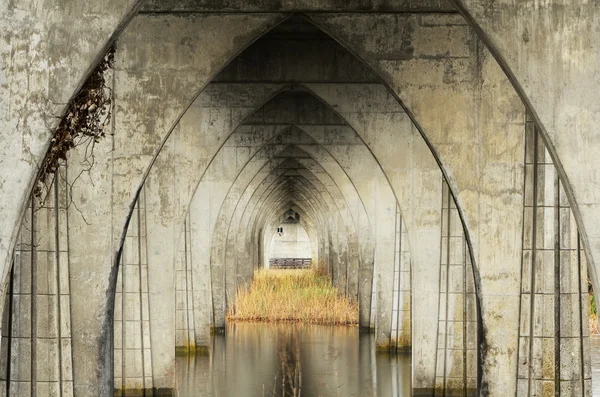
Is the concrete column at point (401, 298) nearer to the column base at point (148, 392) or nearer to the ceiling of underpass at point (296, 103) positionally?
the ceiling of underpass at point (296, 103)

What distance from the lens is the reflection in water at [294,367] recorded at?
Answer: 18.1m

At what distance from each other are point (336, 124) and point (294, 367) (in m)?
7.70

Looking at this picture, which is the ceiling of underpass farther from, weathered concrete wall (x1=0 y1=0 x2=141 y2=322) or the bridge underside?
weathered concrete wall (x1=0 y1=0 x2=141 y2=322)

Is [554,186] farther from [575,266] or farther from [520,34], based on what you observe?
[520,34]

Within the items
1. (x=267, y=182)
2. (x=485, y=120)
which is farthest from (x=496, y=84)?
(x=267, y=182)

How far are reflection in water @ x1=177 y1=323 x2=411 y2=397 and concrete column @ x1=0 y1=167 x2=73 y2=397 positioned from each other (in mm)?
5312

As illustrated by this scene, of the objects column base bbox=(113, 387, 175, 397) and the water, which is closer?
the water

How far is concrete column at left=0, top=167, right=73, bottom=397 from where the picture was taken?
39.1 feet

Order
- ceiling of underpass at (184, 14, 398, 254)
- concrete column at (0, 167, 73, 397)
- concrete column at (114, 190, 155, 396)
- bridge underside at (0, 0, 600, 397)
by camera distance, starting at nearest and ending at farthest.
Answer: bridge underside at (0, 0, 600, 397) < concrete column at (0, 167, 73, 397) < concrete column at (114, 190, 155, 396) < ceiling of underpass at (184, 14, 398, 254)

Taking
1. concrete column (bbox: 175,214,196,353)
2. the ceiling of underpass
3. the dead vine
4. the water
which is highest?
the ceiling of underpass

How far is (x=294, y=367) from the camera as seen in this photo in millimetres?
21141

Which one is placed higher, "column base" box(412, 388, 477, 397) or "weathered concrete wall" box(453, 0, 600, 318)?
"weathered concrete wall" box(453, 0, 600, 318)

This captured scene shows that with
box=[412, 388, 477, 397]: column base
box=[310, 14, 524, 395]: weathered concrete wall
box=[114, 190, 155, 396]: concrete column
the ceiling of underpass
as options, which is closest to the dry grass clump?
the ceiling of underpass

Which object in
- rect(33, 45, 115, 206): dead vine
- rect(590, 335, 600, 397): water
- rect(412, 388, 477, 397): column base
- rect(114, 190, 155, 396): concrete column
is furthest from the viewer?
rect(114, 190, 155, 396): concrete column
